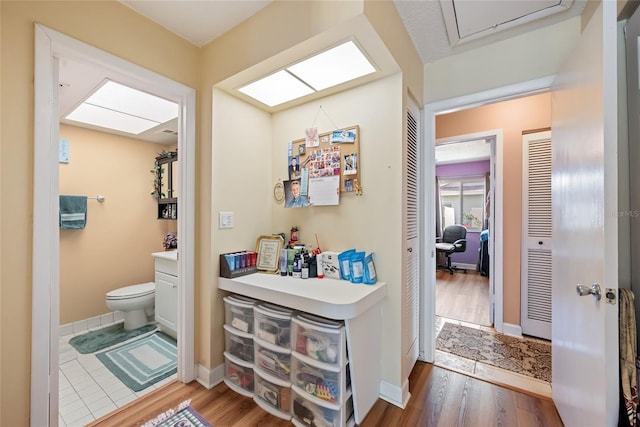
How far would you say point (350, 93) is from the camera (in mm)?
1853

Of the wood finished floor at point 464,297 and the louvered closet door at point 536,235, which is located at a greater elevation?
the louvered closet door at point 536,235

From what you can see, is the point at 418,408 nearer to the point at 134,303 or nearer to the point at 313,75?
the point at 313,75

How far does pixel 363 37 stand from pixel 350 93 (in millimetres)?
507

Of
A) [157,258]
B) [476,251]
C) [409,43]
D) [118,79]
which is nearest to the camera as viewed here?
[118,79]

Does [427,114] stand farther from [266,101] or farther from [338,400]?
[338,400]

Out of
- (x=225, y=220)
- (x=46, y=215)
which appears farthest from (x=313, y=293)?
(x=46, y=215)

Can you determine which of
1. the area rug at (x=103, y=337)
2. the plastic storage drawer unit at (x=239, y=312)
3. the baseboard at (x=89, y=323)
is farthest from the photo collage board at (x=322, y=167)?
the baseboard at (x=89, y=323)

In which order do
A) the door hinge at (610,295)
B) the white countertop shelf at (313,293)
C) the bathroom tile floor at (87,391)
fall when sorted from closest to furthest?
1. the door hinge at (610,295)
2. the white countertop shelf at (313,293)
3. the bathroom tile floor at (87,391)

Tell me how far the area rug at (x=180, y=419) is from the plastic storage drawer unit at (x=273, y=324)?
0.55m

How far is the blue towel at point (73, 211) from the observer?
2.60 metres

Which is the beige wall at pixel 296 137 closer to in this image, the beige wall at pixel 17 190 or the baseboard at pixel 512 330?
the beige wall at pixel 17 190

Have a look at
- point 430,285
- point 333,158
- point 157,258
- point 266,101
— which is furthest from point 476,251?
point 157,258

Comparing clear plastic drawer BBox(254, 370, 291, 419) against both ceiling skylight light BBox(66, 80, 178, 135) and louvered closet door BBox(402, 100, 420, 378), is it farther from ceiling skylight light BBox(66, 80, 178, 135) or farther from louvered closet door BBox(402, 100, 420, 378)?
ceiling skylight light BBox(66, 80, 178, 135)

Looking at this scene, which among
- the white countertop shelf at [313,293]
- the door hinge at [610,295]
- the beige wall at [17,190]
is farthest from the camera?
the white countertop shelf at [313,293]
